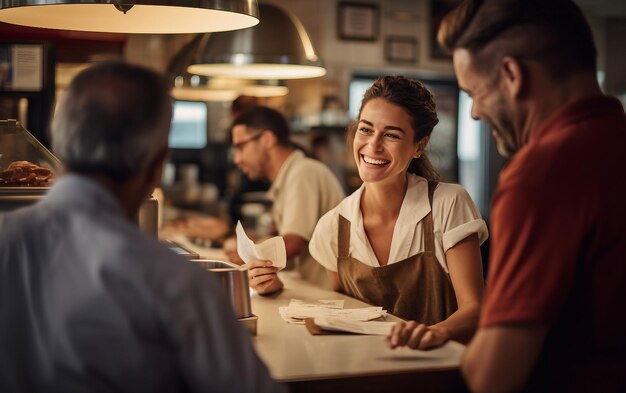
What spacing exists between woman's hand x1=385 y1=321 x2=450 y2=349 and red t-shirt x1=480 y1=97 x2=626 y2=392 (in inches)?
16.8

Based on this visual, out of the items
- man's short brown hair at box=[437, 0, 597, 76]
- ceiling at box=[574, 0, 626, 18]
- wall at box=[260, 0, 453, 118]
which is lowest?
man's short brown hair at box=[437, 0, 597, 76]

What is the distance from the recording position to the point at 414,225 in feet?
9.07

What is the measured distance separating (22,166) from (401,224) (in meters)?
1.26

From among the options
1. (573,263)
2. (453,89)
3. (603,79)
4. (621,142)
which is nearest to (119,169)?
(573,263)

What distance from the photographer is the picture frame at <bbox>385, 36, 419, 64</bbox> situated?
8.70 m

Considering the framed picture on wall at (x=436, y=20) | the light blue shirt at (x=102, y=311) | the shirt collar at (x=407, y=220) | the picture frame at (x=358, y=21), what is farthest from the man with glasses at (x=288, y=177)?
the framed picture on wall at (x=436, y=20)

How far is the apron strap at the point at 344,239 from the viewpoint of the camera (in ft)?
9.59

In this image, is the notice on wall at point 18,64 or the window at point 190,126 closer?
the notice on wall at point 18,64

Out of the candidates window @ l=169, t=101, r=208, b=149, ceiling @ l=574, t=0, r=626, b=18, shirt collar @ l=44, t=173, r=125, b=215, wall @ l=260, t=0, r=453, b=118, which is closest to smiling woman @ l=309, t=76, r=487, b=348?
shirt collar @ l=44, t=173, r=125, b=215

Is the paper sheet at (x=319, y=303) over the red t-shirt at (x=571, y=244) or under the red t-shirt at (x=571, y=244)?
under

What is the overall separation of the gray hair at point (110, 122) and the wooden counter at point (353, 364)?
623 mm

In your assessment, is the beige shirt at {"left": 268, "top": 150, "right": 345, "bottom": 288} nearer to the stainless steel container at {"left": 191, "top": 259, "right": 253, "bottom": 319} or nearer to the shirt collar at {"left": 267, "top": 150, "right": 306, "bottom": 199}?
the shirt collar at {"left": 267, "top": 150, "right": 306, "bottom": 199}

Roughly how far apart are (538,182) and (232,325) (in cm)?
63

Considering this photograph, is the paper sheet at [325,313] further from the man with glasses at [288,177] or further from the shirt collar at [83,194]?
the man with glasses at [288,177]
